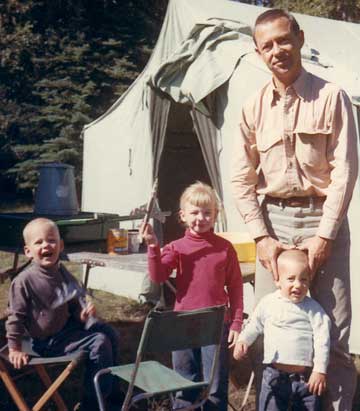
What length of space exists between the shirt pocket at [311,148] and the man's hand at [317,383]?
80cm

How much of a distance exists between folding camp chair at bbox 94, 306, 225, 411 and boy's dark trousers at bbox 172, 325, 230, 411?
0.66 feet

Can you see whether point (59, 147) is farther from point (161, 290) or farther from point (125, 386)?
point (125, 386)

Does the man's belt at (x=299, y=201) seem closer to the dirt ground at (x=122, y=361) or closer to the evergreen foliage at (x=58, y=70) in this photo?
the dirt ground at (x=122, y=361)

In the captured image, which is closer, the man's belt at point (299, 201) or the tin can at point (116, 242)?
the man's belt at point (299, 201)

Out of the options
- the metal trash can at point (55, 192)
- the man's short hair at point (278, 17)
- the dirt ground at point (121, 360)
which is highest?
the man's short hair at point (278, 17)

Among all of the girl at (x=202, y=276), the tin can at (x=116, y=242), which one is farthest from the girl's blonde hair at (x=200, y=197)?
the tin can at (x=116, y=242)

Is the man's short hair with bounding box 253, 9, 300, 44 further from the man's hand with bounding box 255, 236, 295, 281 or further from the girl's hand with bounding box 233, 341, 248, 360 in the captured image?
the girl's hand with bounding box 233, 341, 248, 360

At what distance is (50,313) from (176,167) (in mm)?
3709

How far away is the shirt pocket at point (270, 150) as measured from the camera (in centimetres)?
280

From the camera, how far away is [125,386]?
4176 mm

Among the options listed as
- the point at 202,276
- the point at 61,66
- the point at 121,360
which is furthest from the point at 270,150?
the point at 61,66

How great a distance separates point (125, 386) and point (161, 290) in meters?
1.96

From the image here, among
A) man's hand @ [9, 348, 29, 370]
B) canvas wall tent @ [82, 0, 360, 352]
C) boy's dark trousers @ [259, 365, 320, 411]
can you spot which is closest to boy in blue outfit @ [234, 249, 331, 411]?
boy's dark trousers @ [259, 365, 320, 411]

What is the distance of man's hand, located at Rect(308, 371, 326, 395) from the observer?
9.25 ft
